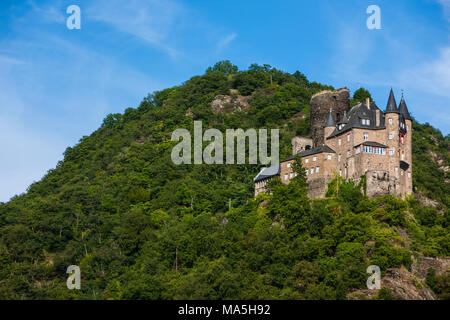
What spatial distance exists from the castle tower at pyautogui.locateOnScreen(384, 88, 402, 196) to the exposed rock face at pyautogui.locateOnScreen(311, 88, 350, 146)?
1048 centimetres

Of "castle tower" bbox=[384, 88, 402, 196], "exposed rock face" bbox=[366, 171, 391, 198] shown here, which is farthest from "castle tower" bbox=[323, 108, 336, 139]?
"exposed rock face" bbox=[366, 171, 391, 198]

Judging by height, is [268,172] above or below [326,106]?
below

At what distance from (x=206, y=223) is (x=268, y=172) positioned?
10.8m

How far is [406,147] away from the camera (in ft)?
254

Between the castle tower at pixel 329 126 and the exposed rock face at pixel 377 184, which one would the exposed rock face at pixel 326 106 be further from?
the exposed rock face at pixel 377 184

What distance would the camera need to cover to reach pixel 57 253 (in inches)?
3455

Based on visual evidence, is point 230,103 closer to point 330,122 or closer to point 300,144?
point 300,144

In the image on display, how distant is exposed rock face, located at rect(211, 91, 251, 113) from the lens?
11706 cm

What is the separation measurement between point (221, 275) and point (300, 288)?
742 centimetres

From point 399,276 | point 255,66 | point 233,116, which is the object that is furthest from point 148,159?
point 399,276

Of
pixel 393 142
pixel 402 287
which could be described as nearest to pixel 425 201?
pixel 393 142

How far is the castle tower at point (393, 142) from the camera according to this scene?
73838 millimetres

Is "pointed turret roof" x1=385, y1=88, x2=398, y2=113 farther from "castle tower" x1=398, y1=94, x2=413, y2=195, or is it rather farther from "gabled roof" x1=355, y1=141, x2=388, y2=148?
"gabled roof" x1=355, y1=141, x2=388, y2=148

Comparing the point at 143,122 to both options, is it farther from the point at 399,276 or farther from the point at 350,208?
the point at 399,276
